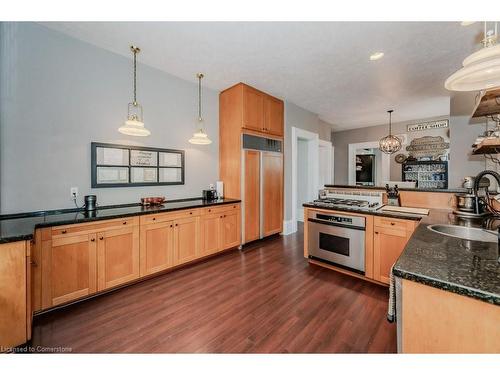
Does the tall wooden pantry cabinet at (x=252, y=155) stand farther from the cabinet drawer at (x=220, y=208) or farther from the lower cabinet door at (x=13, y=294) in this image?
the lower cabinet door at (x=13, y=294)

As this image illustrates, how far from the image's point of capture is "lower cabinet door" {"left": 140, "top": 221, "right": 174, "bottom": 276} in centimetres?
242

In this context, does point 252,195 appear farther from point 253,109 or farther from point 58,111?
point 58,111

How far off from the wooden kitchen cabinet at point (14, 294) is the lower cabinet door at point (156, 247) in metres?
0.99

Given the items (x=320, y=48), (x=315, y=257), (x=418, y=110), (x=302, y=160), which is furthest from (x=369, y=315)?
(x=418, y=110)

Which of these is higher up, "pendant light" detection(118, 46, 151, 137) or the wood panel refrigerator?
"pendant light" detection(118, 46, 151, 137)

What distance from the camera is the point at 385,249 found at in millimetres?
2248

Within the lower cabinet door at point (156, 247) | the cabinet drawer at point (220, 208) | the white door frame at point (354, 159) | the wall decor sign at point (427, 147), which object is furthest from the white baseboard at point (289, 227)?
the wall decor sign at point (427, 147)

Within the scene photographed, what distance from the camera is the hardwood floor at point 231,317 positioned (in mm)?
1538

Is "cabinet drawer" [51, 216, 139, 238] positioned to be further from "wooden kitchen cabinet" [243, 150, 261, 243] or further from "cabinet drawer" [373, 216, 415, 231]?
"cabinet drawer" [373, 216, 415, 231]

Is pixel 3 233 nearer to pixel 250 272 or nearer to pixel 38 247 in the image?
pixel 38 247

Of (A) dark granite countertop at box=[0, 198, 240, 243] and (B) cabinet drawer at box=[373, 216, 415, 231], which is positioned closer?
(A) dark granite countertop at box=[0, 198, 240, 243]

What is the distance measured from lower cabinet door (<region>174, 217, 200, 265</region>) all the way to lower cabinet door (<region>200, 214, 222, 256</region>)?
0.10 meters

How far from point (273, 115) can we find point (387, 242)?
295 cm

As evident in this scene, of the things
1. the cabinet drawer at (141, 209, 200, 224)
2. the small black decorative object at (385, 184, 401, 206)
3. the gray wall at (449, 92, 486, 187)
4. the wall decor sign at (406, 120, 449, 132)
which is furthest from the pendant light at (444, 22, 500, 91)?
the wall decor sign at (406, 120, 449, 132)
